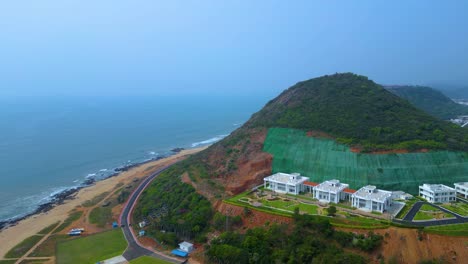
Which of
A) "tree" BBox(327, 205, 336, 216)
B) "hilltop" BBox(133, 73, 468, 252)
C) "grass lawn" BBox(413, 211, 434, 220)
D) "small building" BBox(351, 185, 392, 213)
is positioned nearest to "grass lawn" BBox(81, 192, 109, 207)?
"hilltop" BBox(133, 73, 468, 252)

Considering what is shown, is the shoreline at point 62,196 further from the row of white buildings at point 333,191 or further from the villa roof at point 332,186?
the villa roof at point 332,186

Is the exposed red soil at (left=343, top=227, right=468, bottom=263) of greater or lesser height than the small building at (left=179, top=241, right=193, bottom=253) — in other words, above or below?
above

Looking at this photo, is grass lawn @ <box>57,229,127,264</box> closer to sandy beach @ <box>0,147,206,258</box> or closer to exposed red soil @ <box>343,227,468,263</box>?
sandy beach @ <box>0,147,206,258</box>

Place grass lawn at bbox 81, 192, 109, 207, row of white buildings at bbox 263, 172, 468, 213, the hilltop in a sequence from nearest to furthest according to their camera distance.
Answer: row of white buildings at bbox 263, 172, 468, 213
the hilltop
grass lawn at bbox 81, 192, 109, 207

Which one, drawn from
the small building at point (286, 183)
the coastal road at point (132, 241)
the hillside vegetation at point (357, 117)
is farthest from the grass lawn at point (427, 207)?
the coastal road at point (132, 241)

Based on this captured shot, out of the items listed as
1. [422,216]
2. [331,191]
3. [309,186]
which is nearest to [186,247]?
[309,186]

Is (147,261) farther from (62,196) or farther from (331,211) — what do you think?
(62,196)

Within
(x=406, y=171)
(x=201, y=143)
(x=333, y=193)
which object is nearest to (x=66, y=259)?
(x=333, y=193)

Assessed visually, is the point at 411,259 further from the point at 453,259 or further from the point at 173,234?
the point at 173,234
